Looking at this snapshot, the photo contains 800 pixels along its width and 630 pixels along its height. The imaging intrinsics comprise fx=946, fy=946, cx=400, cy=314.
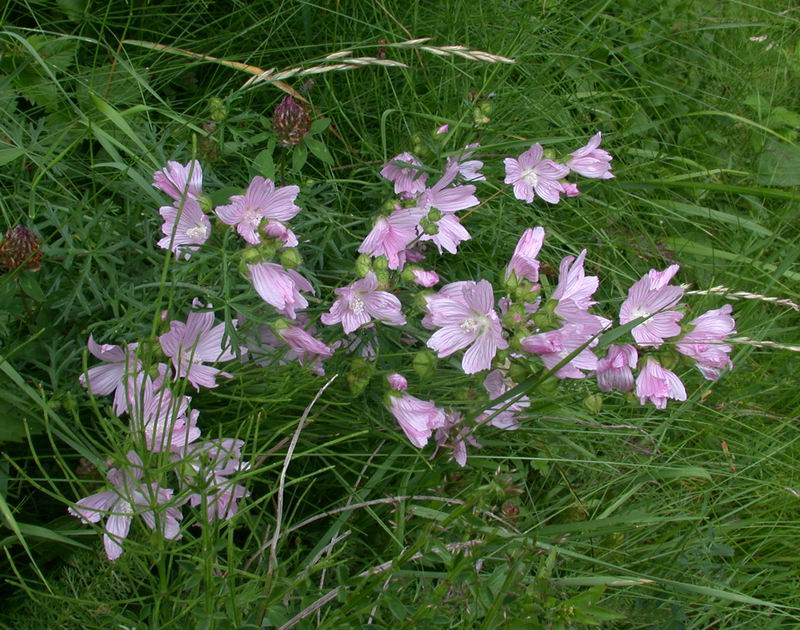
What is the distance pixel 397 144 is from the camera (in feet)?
7.67

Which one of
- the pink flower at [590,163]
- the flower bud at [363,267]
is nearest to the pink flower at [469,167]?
the pink flower at [590,163]

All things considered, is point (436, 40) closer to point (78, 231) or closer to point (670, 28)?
point (670, 28)

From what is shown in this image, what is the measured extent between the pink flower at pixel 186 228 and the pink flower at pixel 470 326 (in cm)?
42

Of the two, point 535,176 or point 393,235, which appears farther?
point 535,176

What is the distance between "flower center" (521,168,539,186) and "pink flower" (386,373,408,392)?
0.65 m

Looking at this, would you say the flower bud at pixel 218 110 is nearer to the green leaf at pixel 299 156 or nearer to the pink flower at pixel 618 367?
the green leaf at pixel 299 156

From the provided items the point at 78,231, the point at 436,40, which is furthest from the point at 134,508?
the point at 436,40

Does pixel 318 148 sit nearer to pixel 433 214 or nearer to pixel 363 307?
pixel 433 214

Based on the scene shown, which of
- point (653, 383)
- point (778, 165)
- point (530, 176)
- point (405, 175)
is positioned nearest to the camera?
point (653, 383)

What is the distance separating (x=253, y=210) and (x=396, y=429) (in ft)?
1.78

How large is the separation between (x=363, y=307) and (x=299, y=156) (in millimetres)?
412

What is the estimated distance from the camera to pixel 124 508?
157cm

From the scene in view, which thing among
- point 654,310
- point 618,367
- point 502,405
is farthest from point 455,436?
point 654,310

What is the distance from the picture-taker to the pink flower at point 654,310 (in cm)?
177
